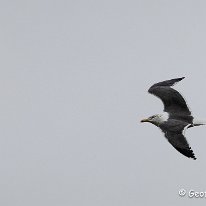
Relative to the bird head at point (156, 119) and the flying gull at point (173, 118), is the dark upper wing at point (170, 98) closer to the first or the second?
the flying gull at point (173, 118)

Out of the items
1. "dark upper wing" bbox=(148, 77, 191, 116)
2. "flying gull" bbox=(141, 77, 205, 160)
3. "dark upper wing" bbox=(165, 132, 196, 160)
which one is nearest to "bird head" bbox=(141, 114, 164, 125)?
"flying gull" bbox=(141, 77, 205, 160)

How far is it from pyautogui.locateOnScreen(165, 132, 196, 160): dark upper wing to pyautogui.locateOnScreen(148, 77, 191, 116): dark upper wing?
3.46 meters

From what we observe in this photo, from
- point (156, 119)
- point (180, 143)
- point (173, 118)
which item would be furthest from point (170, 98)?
point (180, 143)

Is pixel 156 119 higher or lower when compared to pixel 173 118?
higher

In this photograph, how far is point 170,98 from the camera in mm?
53969

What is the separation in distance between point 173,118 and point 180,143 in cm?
376

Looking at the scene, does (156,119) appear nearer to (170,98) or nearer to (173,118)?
(173,118)

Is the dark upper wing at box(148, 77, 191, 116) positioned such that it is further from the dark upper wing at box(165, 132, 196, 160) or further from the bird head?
the dark upper wing at box(165, 132, 196, 160)

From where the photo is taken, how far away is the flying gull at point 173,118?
160 feet

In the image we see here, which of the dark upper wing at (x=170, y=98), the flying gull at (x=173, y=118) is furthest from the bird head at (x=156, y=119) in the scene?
the dark upper wing at (x=170, y=98)

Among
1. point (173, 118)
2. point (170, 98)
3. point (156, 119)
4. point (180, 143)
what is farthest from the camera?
point (170, 98)

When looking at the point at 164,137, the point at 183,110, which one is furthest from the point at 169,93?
the point at 164,137

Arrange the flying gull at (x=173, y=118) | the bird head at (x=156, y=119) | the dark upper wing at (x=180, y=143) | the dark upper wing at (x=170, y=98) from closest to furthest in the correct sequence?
the dark upper wing at (x=180, y=143) < the flying gull at (x=173, y=118) < the bird head at (x=156, y=119) < the dark upper wing at (x=170, y=98)

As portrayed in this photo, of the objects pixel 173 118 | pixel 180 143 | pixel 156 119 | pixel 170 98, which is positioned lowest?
pixel 180 143
